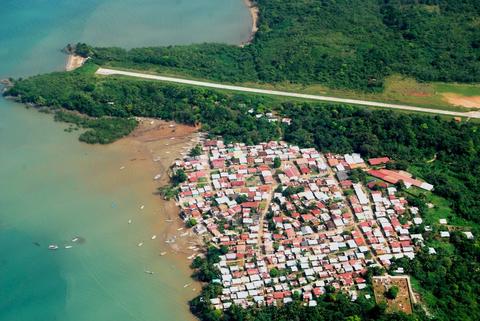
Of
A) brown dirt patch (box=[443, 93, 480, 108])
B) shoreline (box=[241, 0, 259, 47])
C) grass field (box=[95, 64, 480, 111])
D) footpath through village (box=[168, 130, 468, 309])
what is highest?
shoreline (box=[241, 0, 259, 47])

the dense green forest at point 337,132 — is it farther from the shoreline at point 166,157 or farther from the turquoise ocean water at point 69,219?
the turquoise ocean water at point 69,219

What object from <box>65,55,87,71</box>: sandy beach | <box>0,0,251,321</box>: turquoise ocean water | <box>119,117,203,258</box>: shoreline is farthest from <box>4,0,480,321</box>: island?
<box>0,0,251,321</box>: turquoise ocean water

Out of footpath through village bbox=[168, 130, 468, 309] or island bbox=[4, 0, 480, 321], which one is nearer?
island bbox=[4, 0, 480, 321]

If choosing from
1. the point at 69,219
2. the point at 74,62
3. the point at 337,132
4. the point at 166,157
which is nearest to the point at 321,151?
the point at 337,132

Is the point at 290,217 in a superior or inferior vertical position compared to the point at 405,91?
inferior

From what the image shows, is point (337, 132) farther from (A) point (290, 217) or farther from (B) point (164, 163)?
(B) point (164, 163)

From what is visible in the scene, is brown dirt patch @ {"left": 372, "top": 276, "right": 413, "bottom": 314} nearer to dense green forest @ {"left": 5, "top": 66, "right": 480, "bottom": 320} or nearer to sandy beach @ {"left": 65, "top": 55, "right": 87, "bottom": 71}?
dense green forest @ {"left": 5, "top": 66, "right": 480, "bottom": 320}
